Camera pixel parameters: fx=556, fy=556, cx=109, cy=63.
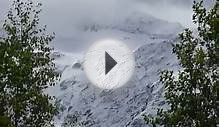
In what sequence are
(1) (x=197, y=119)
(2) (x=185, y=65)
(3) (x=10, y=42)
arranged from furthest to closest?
(3) (x=10, y=42) → (2) (x=185, y=65) → (1) (x=197, y=119)

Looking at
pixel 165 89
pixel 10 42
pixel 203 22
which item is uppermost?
pixel 10 42

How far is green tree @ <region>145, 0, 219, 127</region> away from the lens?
80.3 ft

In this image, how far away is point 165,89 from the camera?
27.2 meters

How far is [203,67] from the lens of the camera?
83.9ft

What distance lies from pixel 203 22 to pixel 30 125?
10.4 m

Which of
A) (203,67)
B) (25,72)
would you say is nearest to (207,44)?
(203,67)

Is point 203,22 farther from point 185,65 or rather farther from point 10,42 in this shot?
point 10,42

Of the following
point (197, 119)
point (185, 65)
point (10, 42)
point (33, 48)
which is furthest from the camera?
point (33, 48)

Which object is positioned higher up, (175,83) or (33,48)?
(33,48)

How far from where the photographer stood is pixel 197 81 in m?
25.2

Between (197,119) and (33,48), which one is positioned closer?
(197,119)

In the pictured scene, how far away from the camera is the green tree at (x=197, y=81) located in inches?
963

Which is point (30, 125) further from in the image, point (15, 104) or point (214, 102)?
point (214, 102)

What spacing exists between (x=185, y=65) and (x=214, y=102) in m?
2.49
